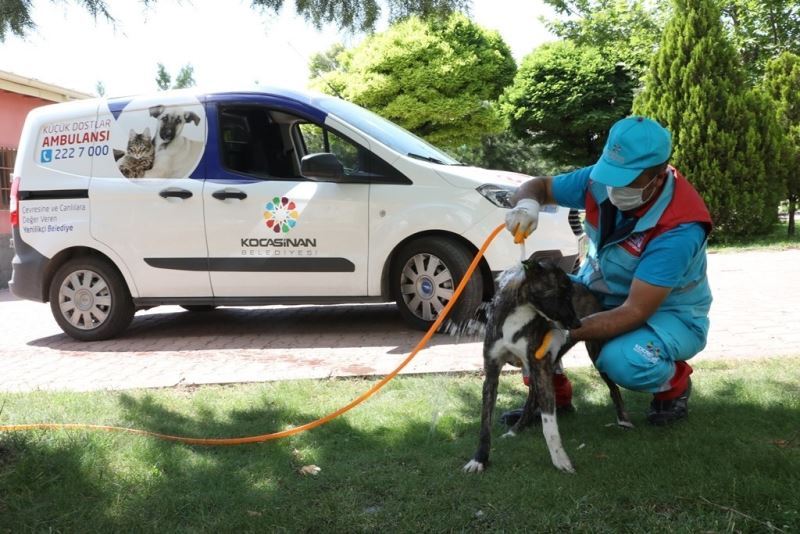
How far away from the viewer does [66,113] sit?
6754mm

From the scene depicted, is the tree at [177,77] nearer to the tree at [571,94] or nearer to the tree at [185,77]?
the tree at [185,77]

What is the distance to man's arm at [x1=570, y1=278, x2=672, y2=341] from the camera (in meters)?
3.17

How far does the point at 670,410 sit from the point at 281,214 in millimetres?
3754

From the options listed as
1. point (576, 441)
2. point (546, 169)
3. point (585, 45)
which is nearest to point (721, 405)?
point (576, 441)

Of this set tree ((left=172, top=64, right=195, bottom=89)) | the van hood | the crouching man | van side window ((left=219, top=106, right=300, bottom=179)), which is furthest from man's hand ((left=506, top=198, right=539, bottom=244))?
tree ((left=172, top=64, right=195, bottom=89))

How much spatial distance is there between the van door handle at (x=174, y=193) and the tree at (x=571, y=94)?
19.0m

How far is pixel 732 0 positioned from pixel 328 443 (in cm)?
1804

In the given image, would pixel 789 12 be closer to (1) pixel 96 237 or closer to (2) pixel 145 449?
(1) pixel 96 237

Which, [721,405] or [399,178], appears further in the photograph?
[399,178]

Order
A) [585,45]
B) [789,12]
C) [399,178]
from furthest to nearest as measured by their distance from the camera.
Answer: [585,45] → [789,12] → [399,178]

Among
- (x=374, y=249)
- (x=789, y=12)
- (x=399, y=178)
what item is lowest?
(x=374, y=249)

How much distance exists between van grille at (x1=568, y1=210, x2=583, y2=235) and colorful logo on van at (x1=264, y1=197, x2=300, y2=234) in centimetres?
239

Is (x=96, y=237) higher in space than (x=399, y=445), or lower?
higher

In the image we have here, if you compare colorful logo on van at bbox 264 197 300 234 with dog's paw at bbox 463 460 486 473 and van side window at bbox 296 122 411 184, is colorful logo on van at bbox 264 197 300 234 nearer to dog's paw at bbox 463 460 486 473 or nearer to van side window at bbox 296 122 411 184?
van side window at bbox 296 122 411 184
